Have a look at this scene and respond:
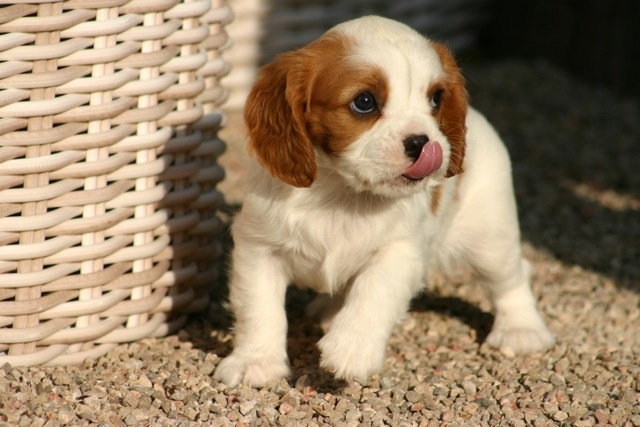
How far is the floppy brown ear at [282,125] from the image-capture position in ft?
11.4

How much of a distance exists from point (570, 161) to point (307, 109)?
424 centimetres

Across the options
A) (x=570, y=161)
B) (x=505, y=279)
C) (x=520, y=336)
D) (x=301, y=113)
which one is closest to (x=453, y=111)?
(x=301, y=113)

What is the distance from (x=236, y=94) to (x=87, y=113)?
3.54 meters

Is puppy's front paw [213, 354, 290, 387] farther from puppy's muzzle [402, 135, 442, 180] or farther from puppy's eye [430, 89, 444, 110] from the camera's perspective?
puppy's eye [430, 89, 444, 110]

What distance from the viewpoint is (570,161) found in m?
7.33

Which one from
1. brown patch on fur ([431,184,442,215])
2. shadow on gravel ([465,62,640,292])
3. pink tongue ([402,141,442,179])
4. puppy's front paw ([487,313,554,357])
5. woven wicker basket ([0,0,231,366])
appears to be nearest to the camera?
pink tongue ([402,141,442,179])

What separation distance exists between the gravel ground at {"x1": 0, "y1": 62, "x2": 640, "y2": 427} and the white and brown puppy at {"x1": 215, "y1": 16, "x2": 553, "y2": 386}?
0.63ft

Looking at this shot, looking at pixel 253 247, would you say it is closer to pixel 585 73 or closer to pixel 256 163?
pixel 256 163

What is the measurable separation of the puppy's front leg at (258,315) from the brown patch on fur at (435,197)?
679 millimetres

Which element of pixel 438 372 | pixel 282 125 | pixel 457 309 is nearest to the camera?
pixel 282 125

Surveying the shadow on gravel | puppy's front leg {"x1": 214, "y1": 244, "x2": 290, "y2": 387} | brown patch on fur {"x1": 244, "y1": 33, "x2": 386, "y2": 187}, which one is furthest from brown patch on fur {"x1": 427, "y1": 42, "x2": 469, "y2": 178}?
the shadow on gravel

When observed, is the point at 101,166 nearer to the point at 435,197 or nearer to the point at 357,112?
the point at 357,112

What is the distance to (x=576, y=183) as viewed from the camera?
693 centimetres

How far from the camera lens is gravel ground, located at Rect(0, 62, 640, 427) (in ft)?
11.3
